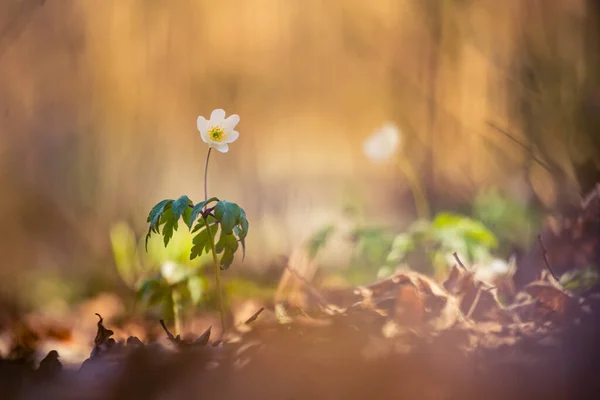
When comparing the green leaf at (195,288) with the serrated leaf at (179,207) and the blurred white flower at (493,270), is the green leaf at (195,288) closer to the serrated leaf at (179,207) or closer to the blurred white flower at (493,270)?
the serrated leaf at (179,207)

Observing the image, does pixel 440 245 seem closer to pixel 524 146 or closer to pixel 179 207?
pixel 524 146

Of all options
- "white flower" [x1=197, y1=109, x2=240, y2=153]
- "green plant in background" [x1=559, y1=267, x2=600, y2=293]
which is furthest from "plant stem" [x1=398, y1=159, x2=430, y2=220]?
"white flower" [x1=197, y1=109, x2=240, y2=153]

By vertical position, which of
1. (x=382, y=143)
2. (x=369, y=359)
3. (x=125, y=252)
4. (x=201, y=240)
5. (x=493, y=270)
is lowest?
(x=369, y=359)

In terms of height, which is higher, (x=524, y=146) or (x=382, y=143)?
(x=382, y=143)

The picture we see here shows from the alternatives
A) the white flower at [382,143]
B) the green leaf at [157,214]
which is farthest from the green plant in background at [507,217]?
the green leaf at [157,214]

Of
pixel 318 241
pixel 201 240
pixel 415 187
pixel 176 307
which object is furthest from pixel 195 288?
pixel 415 187

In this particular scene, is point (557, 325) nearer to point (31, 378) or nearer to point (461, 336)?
point (461, 336)
